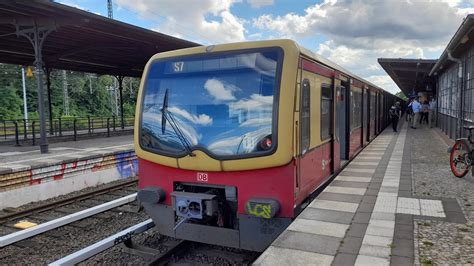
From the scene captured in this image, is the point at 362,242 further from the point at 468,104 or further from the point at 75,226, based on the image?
the point at 468,104

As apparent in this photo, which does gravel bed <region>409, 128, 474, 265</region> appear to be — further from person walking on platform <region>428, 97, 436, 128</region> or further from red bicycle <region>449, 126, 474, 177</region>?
person walking on platform <region>428, 97, 436, 128</region>

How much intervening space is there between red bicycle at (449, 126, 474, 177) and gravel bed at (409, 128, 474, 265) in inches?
6.2

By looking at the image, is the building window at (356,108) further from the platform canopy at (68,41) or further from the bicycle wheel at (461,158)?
the platform canopy at (68,41)

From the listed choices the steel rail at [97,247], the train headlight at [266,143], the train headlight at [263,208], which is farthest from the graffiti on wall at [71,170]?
the train headlight at [266,143]

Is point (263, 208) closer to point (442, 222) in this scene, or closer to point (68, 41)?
point (442, 222)

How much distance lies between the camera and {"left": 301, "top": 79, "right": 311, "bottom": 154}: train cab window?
4.44 meters

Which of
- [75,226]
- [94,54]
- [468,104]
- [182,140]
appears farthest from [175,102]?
[94,54]

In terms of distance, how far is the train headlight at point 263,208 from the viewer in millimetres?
3943

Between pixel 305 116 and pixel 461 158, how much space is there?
14.2ft

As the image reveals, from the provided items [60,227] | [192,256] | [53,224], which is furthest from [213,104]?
[60,227]

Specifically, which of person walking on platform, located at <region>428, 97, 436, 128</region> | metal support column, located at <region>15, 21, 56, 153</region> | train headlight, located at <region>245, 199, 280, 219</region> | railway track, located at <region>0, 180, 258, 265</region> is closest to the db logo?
train headlight, located at <region>245, 199, 280, 219</region>

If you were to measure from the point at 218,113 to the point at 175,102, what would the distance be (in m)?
0.61

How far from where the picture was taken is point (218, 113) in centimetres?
425

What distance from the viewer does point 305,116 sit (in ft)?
15.0
